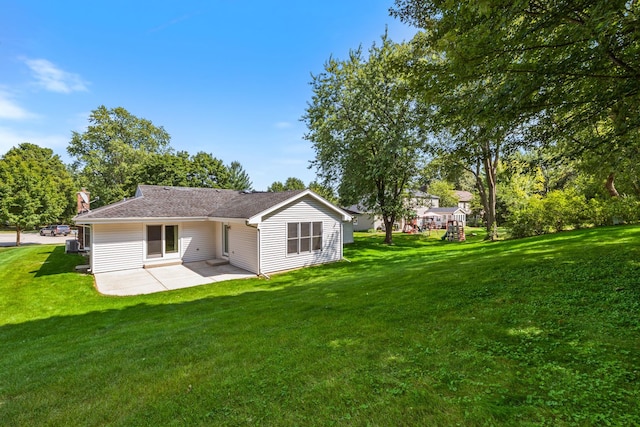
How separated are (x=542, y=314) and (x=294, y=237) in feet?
33.2

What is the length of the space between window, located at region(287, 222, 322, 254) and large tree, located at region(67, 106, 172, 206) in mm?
29783

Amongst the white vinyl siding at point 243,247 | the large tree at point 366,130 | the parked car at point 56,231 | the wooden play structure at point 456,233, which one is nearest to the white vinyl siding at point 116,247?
the white vinyl siding at point 243,247

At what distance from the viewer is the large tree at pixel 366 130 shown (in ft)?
60.6

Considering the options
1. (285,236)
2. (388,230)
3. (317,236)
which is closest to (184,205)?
(285,236)

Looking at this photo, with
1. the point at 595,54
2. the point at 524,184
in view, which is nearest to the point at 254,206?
the point at 595,54

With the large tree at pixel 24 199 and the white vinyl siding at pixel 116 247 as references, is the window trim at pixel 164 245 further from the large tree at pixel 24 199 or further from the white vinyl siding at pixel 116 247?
the large tree at pixel 24 199

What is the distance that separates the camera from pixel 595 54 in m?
4.07

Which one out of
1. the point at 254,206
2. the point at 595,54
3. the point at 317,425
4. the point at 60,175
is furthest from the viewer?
the point at 60,175

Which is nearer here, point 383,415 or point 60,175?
point 383,415

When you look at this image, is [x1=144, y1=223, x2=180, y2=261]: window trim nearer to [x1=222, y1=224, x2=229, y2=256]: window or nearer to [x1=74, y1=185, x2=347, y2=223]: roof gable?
[x1=74, y1=185, x2=347, y2=223]: roof gable

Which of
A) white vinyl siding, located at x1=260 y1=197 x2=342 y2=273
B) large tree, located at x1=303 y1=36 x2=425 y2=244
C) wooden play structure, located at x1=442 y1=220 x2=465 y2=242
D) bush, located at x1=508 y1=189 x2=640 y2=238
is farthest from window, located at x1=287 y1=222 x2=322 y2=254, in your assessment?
wooden play structure, located at x1=442 y1=220 x2=465 y2=242

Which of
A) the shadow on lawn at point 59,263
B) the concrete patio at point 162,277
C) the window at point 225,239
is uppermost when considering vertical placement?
the window at point 225,239

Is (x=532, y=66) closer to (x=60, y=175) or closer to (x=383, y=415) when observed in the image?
(x=383, y=415)

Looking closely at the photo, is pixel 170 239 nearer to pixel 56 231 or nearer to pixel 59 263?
pixel 59 263
